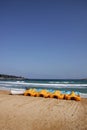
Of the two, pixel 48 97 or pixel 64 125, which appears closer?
pixel 64 125

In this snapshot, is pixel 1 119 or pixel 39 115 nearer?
pixel 1 119

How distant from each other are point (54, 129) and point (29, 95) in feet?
27.6

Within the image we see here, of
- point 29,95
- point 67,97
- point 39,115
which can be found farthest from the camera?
point 29,95

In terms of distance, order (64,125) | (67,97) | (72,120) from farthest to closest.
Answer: (67,97), (72,120), (64,125)

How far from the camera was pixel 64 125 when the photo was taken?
623 centimetres

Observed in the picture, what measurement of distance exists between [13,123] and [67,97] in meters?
6.91

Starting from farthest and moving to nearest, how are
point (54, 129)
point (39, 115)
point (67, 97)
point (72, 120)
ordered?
1. point (67, 97)
2. point (39, 115)
3. point (72, 120)
4. point (54, 129)

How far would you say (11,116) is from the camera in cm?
696

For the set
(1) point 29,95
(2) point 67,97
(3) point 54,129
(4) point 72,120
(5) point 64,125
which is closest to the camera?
(3) point 54,129

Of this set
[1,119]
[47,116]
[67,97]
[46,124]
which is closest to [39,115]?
[47,116]

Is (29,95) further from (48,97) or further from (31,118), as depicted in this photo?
(31,118)

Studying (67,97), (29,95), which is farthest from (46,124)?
(29,95)

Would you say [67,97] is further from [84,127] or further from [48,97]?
[84,127]

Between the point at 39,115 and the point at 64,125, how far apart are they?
1.44 metres
